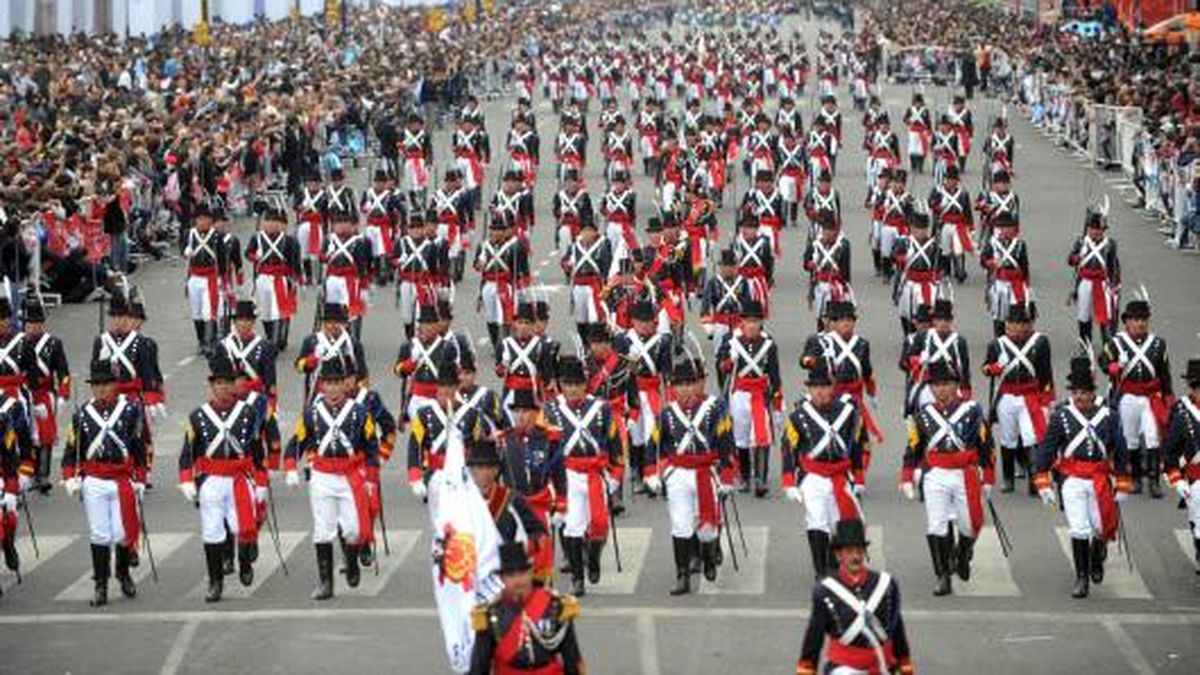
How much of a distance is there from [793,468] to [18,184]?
18.5 metres

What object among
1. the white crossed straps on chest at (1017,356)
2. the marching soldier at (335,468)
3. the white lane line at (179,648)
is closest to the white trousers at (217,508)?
the marching soldier at (335,468)

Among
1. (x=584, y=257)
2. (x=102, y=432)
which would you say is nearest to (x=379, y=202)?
(x=584, y=257)

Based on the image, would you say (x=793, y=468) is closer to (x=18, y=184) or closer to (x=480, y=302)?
(x=480, y=302)

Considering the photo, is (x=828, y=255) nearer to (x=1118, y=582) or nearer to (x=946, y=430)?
(x=1118, y=582)

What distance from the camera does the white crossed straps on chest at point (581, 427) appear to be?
1972cm

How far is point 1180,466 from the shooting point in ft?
65.2

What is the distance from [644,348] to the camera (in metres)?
23.5

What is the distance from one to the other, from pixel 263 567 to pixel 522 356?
334 centimetres

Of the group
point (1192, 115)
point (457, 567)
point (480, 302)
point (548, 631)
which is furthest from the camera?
point (1192, 115)

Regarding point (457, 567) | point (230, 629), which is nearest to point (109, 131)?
point (230, 629)

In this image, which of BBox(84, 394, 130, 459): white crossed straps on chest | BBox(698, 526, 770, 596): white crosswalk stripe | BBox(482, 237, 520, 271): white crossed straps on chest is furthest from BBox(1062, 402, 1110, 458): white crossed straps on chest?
BBox(482, 237, 520, 271): white crossed straps on chest

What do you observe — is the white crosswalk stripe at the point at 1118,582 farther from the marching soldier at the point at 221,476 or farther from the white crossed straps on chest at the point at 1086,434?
the marching soldier at the point at 221,476

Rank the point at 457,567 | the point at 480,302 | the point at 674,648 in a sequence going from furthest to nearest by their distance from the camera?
1. the point at 480,302
2. the point at 674,648
3. the point at 457,567

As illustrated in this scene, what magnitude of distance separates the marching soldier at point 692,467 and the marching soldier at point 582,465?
38 centimetres
